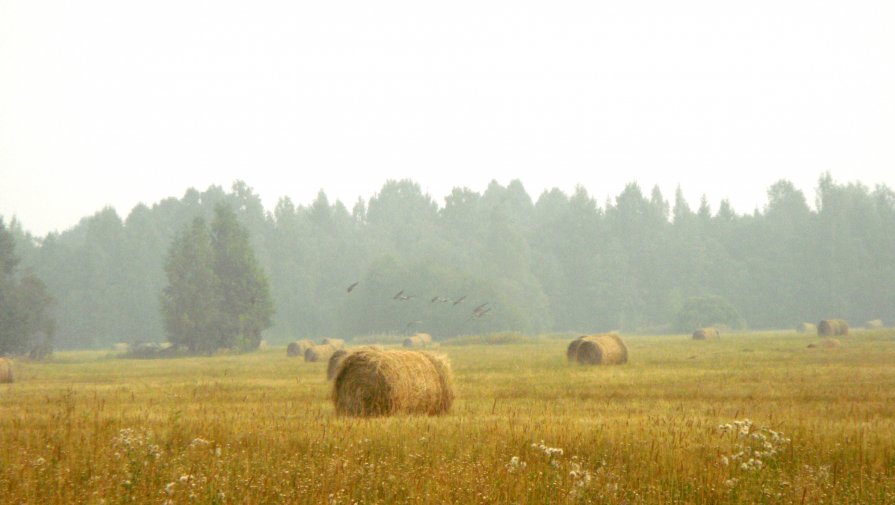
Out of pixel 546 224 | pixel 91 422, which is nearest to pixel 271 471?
pixel 91 422

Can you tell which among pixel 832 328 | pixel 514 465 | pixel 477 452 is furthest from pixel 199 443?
pixel 832 328

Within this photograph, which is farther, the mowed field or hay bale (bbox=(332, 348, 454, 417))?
hay bale (bbox=(332, 348, 454, 417))

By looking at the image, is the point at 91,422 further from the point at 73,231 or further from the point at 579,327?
the point at 73,231

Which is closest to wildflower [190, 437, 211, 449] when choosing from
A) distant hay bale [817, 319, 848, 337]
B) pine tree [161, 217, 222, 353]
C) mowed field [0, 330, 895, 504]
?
mowed field [0, 330, 895, 504]

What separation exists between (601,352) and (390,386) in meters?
16.8

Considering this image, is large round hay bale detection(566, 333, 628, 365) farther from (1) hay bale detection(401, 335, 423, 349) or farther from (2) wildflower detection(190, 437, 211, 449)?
(1) hay bale detection(401, 335, 423, 349)

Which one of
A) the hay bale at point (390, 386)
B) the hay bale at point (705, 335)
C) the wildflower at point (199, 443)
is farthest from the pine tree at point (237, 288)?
the wildflower at point (199, 443)

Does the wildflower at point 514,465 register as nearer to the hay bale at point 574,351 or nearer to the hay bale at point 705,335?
the hay bale at point 574,351

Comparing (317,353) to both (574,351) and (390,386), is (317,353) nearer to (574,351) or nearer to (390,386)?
(574,351)

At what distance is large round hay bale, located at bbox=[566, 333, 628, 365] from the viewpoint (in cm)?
3312

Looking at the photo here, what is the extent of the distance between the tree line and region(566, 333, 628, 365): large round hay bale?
57892 millimetres

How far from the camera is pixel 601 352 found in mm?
33125

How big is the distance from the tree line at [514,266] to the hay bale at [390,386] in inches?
2877

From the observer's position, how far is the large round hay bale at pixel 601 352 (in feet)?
109
